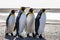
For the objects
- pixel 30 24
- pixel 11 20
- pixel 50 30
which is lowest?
pixel 50 30

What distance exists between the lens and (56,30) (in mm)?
6797

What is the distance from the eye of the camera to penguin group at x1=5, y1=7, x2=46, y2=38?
5910 millimetres

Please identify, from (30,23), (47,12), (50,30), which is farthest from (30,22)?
(47,12)

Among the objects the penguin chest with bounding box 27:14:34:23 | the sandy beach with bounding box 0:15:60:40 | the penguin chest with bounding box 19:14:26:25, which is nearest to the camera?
the penguin chest with bounding box 19:14:26:25

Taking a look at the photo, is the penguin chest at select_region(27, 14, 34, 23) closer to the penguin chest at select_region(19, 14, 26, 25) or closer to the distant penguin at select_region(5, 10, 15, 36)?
the penguin chest at select_region(19, 14, 26, 25)

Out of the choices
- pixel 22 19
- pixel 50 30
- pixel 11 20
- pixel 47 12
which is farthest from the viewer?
pixel 47 12

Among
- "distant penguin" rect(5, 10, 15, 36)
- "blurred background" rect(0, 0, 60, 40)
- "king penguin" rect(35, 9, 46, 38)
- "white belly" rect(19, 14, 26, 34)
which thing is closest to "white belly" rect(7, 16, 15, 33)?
"distant penguin" rect(5, 10, 15, 36)

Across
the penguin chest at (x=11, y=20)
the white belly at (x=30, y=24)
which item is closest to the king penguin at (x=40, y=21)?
the white belly at (x=30, y=24)

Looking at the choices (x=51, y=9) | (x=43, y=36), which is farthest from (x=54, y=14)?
(x=43, y=36)

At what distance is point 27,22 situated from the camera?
604 cm

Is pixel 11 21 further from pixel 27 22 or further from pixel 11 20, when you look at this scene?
pixel 27 22

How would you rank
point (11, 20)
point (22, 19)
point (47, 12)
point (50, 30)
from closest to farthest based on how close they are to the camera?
point (22, 19)
point (11, 20)
point (50, 30)
point (47, 12)

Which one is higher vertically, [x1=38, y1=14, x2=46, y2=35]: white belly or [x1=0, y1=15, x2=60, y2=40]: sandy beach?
[x1=38, y1=14, x2=46, y2=35]: white belly
